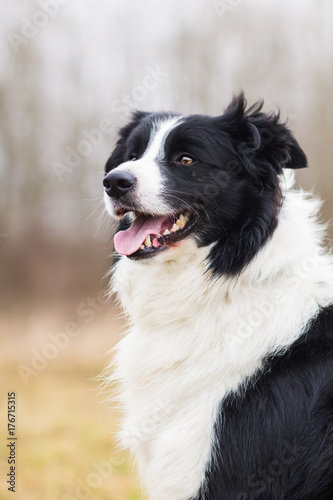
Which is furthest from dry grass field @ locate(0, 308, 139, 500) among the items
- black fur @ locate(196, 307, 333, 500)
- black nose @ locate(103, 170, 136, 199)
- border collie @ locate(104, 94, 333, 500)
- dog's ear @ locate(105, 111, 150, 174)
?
dog's ear @ locate(105, 111, 150, 174)

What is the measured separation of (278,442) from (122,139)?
2.33 metres

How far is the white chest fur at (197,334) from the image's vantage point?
266cm

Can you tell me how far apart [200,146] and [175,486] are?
1.86m

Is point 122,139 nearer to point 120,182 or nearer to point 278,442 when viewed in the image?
point 120,182

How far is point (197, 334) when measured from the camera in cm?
286

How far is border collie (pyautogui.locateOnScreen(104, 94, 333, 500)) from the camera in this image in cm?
256

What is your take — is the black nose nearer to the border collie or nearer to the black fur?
the border collie

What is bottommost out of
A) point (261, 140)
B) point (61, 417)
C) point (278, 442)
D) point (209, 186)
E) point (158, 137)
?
point (61, 417)

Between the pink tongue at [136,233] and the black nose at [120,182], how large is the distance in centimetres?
23

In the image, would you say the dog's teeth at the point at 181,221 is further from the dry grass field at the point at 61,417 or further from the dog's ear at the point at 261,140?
the dry grass field at the point at 61,417

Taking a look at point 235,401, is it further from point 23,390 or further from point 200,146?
point 23,390

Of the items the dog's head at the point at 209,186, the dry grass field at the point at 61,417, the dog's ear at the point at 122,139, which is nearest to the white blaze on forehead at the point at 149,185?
the dog's head at the point at 209,186

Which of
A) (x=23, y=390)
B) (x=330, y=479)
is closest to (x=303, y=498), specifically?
(x=330, y=479)

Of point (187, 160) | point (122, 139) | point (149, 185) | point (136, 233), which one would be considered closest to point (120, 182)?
point (149, 185)
